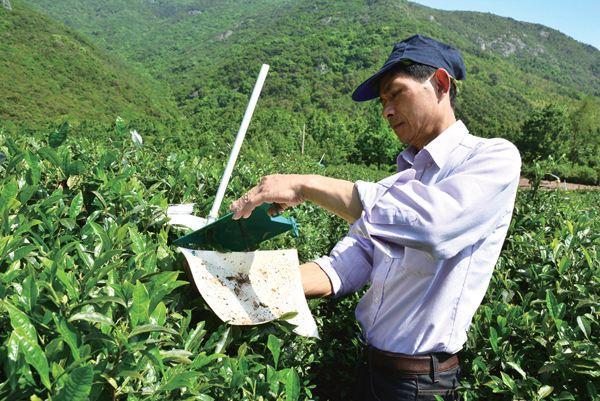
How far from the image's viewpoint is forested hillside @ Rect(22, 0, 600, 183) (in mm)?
43250

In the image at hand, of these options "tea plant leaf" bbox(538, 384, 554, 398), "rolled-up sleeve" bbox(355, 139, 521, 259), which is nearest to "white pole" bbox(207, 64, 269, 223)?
"rolled-up sleeve" bbox(355, 139, 521, 259)

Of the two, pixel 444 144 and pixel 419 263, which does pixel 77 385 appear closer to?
pixel 419 263

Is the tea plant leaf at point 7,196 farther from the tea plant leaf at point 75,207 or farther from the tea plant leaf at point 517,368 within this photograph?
the tea plant leaf at point 517,368

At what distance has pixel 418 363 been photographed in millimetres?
1506

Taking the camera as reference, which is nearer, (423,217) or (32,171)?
(423,217)

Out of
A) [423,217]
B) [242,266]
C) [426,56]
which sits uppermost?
[426,56]

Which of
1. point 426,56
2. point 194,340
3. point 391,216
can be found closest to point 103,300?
point 194,340

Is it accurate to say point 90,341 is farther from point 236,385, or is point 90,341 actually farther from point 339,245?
point 339,245

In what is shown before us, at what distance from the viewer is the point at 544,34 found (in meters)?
150

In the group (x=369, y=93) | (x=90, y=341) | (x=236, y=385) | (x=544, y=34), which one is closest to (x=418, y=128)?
(x=369, y=93)

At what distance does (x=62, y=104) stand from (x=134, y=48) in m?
61.1

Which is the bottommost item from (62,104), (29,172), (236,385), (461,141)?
(62,104)

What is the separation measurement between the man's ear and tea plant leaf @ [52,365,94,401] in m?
1.33

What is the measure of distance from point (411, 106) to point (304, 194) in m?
0.50
